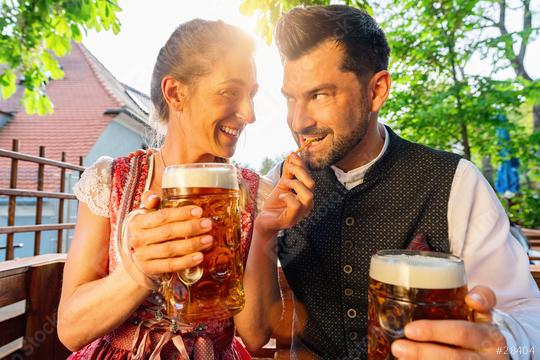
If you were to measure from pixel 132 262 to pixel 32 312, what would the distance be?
114cm

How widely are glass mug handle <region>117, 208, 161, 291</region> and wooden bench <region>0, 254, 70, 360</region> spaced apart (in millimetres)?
950

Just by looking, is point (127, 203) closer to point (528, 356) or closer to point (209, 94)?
point (209, 94)

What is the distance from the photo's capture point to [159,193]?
1395 millimetres

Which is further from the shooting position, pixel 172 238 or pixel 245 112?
pixel 245 112

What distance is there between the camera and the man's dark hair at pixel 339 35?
58.7 inches

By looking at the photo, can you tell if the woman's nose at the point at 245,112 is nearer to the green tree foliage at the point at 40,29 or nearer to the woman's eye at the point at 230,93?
the woman's eye at the point at 230,93

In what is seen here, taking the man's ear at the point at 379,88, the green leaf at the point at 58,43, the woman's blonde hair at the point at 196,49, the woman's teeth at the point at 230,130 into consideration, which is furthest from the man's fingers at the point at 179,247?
the green leaf at the point at 58,43

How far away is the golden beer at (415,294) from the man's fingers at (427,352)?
1.4 inches

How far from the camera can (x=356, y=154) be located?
1523 millimetres

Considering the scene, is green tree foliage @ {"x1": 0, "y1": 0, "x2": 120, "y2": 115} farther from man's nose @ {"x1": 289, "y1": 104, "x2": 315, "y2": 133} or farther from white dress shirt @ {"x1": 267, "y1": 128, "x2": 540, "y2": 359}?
white dress shirt @ {"x1": 267, "y1": 128, "x2": 540, "y2": 359}

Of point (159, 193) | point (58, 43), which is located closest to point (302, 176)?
point (159, 193)

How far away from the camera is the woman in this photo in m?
1.03

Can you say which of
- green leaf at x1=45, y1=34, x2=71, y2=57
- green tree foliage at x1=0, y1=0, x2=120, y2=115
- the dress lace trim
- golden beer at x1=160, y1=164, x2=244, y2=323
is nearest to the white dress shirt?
golden beer at x1=160, y1=164, x2=244, y2=323

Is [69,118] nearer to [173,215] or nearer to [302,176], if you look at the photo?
[302,176]
